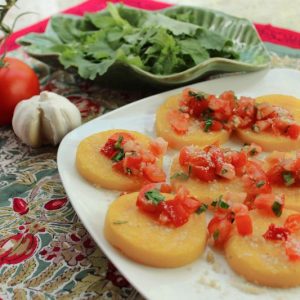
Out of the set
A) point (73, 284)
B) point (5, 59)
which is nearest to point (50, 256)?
point (73, 284)

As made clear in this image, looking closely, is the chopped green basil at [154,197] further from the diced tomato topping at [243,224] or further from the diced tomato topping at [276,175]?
the diced tomato topping at [276,175]

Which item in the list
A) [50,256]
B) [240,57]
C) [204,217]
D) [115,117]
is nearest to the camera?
[204,217]

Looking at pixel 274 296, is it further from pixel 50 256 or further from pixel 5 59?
pixel 5 59

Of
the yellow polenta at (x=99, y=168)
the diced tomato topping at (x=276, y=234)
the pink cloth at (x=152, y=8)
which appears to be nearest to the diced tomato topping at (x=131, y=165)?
the yellow polenta at (x=99, y=168)

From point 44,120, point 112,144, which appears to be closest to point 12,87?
point 44,120

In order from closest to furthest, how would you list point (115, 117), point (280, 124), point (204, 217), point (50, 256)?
point (204, 217), point (50, 256), point (280, 124), point (115, 117)

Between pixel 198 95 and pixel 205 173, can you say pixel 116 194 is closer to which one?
pixel 205 173

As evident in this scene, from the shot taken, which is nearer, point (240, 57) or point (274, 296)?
point (274, 296)
